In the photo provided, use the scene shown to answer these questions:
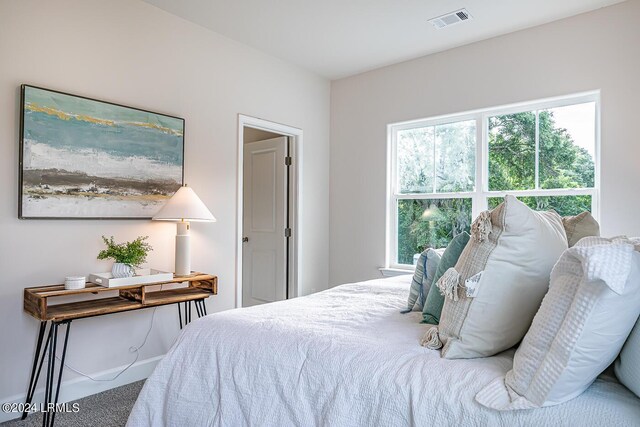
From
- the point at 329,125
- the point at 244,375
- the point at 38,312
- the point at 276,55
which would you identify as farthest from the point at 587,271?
the point at 329,125

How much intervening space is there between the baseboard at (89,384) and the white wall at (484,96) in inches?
86.1

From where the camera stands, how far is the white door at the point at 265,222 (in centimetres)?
445

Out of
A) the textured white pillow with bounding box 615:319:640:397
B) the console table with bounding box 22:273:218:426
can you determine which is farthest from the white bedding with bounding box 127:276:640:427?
the console table with bounding box 22:273:218:426

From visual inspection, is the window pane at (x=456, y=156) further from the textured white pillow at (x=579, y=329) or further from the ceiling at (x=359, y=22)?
the textured white pillow at (x=579, y=329)

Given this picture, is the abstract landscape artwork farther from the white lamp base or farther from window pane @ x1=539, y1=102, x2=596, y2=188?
window pane @ x1=539, y1=102, x2=596, y2=188

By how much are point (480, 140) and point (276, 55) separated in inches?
79.4

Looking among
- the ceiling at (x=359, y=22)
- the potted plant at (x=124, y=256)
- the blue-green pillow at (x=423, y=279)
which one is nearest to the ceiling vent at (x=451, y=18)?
the ceiling at (x=359, y=22)

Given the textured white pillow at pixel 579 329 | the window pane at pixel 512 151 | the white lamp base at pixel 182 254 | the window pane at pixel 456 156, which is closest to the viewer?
the textured white pillow at pixel 579 329

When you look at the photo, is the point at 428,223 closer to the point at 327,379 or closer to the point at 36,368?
the point at 327,379

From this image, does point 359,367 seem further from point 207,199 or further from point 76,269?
point 207,199

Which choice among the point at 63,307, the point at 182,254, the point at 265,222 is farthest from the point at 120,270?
the point at 265,222

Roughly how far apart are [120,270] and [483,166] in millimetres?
2946

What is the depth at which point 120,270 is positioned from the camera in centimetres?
261

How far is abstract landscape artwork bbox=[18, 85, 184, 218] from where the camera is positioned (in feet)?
8.09
